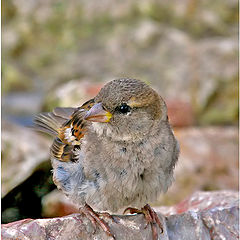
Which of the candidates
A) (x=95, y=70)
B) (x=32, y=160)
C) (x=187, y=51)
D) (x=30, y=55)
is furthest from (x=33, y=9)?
(x=32, y=160)

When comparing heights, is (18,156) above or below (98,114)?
below

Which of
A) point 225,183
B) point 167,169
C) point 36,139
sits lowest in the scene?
point 225,183

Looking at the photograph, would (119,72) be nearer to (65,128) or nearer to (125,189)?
(65,128)

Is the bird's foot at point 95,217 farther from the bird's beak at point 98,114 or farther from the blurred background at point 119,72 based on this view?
the blurred background at point 119,72

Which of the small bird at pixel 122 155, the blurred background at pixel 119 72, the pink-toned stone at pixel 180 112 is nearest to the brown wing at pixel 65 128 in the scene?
the small bird at pixel 122 155

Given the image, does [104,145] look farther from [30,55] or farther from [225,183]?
[30,55]

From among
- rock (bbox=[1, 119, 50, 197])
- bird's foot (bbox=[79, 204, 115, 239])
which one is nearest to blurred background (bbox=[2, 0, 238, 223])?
rock (bbox=[1, 119, 50, 197])

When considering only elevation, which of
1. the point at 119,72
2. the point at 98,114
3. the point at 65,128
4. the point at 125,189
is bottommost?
the point at 119,72

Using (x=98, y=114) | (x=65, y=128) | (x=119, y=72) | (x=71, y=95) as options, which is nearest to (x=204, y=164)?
(x=71, y=95)
